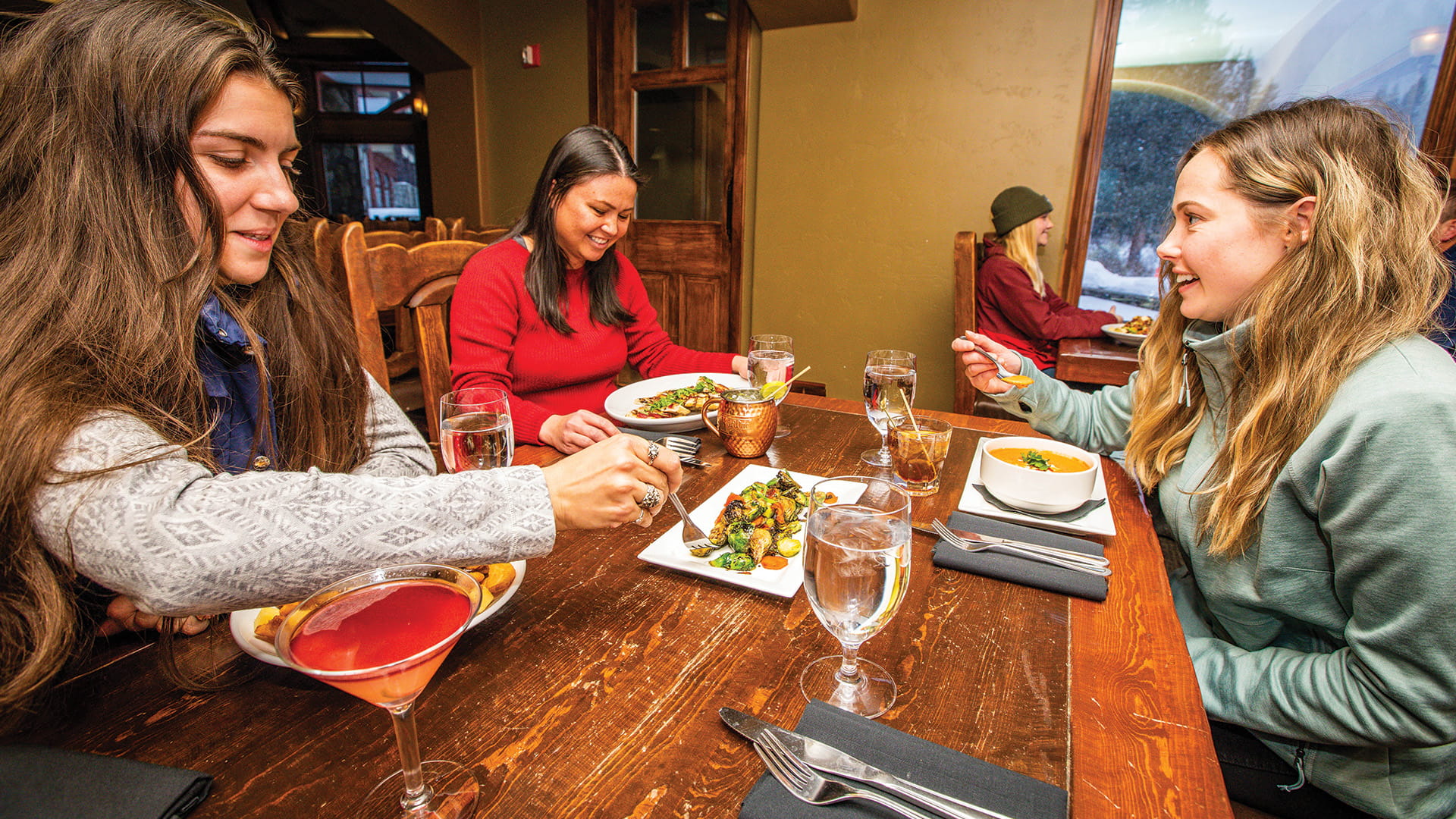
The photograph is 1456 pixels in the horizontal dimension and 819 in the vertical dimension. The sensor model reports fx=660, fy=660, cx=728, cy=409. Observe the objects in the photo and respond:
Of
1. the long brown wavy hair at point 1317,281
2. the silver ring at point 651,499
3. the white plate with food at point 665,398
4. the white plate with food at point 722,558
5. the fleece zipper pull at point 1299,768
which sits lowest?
the fleece zipper pull at point 1299,768

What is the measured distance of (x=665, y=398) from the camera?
5.16 ft

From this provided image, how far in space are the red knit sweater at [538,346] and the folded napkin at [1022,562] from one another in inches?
38.6

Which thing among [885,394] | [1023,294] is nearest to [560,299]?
[885,394]

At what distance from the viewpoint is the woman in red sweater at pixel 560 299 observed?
1832 millimetres

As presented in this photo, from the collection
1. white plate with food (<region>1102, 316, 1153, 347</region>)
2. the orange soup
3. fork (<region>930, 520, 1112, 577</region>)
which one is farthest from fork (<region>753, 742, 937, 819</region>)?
white plate with food (<region>1102, 316, 1153, 347</region>)

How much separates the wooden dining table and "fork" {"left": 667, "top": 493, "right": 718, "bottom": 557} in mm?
52

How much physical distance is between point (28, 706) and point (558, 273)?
1.62m

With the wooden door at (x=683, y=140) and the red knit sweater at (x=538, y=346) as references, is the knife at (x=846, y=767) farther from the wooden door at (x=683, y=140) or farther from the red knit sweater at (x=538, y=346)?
the wooden door at (x=683, y=140)

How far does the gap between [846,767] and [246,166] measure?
996mm

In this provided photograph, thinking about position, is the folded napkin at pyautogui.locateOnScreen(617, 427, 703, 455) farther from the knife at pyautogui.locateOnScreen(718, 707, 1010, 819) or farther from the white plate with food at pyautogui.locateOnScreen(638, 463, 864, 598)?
the knife at pyautogui.locateOnScreen(718, 707, 1010, 819)

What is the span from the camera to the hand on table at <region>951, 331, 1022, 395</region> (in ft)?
4.77

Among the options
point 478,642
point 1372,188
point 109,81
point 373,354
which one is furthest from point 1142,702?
point 373,354

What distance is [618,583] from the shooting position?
2.79 feet

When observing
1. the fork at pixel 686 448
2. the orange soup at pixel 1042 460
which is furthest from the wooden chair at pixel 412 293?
the orange soup at pixel 1042 460
